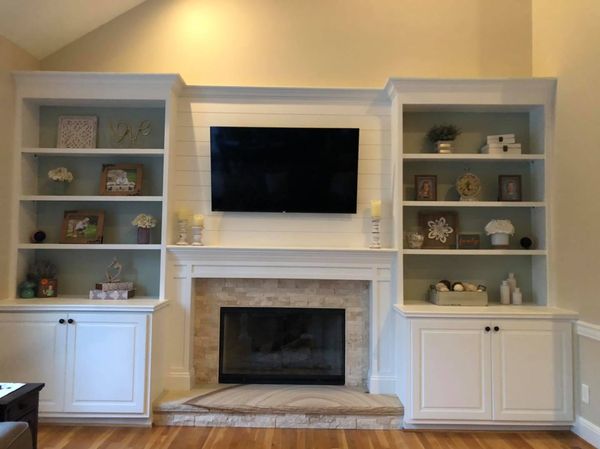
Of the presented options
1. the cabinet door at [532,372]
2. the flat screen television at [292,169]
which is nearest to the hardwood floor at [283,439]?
the cabinet door at [532,372]

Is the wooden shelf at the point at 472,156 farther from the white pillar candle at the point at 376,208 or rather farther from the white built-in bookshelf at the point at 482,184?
the white pillar candle at the point at 376,208

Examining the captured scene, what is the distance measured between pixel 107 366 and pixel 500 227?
321 centimetres

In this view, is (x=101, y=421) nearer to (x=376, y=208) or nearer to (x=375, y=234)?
(x=375, y=234)

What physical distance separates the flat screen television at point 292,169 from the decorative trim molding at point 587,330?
72.0 inches

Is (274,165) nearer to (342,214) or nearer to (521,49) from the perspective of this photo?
(342,214)

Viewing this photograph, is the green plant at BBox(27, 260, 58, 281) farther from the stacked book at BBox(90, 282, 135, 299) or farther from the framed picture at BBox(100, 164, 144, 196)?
the framed picture at BBox(100, 164, 144, 196)

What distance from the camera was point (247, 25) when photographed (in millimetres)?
3742

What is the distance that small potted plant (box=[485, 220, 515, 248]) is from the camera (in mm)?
3408

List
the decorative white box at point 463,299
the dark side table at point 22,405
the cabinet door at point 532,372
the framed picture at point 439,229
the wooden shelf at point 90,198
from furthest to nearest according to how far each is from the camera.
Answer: the framed picture at point 439,229 < the wooden shelf at point 90,198 < the decorative white box at point 463,299 < the cabinet door at point 532,372 < the dark side table at point 22,405

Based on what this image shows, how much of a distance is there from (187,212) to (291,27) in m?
1.89

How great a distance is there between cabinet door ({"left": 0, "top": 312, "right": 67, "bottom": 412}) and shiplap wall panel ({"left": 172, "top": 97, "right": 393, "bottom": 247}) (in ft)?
4.29

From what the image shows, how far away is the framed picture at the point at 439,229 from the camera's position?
3.56m

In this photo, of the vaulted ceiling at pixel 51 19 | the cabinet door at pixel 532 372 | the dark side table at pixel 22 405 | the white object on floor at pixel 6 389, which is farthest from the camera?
the vaulted ceiling at pixel 51 19

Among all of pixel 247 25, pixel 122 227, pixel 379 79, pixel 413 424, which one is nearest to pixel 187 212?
pixel 122 227
